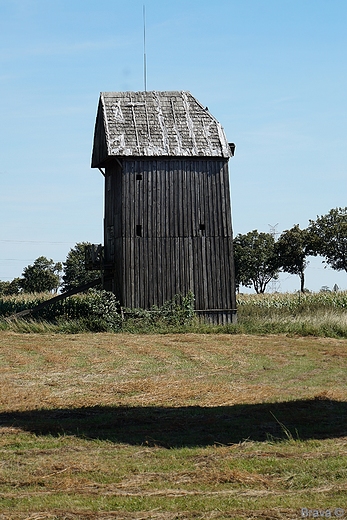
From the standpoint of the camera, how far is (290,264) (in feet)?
288

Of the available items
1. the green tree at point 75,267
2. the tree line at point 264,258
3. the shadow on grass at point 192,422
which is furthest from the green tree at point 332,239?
the shadow on grass at point 192,422

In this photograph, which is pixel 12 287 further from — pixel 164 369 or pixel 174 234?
pixel 164 369

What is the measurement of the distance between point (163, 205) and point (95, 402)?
58.2 ft

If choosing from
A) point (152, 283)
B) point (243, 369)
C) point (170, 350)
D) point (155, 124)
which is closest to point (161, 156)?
point (155, 124)

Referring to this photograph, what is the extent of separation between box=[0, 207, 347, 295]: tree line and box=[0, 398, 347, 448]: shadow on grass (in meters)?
65.8

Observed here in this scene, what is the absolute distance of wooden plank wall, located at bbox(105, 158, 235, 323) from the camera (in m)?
31.4

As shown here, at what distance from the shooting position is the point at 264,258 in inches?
3600

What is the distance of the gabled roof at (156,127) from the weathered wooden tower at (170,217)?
0.14ft

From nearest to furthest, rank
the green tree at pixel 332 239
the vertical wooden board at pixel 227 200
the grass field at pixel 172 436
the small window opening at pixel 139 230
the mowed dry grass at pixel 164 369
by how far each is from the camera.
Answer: the grass field at pixel 172 436, the mowed dry grass at pixel 164 369, the small window opening at pixel 139 230, the vertical wooden board at pixel 227 200, the green tree at pixel 332 239

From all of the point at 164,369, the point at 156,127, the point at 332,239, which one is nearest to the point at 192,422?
the point at 164,369

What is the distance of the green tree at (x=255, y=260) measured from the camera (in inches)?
3612

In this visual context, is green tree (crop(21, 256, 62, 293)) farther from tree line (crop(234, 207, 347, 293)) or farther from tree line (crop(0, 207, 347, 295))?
tree line (crop(234, 207, 347, 293))

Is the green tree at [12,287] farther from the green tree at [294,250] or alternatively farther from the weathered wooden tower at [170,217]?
the weathered wooden tower at [170,217]

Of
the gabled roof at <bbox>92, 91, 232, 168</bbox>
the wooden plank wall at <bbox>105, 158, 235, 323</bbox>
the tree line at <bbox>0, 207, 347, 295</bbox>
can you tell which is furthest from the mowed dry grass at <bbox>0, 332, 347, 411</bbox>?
the tree line at <bbox>0, 207, 347, 295</bbox>
